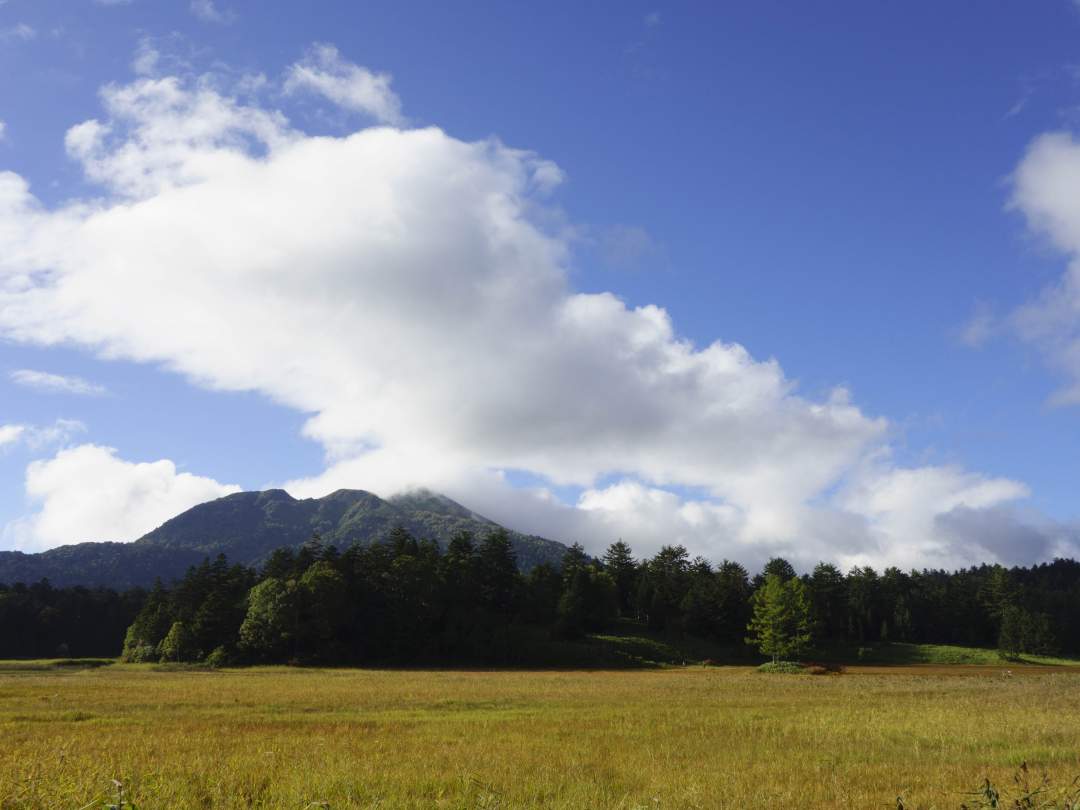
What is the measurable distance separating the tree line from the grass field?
174 ft

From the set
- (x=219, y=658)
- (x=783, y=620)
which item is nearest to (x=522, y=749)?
(x=219, y=658)

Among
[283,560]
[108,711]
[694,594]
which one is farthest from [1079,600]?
[108,711]

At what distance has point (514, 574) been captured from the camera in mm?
112688

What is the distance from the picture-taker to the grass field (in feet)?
43.4

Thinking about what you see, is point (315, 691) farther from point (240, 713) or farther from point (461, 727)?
point (461, 727)

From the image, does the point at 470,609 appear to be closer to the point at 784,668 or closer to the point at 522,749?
the point at 784,668

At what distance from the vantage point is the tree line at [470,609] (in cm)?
8700

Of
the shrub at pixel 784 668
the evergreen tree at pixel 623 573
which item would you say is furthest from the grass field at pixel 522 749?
the evergreen tree at pixel 623 573

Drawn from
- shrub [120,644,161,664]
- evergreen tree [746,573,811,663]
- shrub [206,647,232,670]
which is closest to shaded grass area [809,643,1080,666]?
evergreen tree [746,573,811,663]

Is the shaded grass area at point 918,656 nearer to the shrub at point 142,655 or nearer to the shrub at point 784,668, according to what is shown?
the shrub at point 784,668

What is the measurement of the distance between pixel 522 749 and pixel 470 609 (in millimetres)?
82714

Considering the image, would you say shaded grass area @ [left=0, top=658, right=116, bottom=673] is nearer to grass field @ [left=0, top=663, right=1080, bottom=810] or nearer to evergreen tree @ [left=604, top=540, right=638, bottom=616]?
grass field @ [left=0, top=663, right=1080, bottom=810]

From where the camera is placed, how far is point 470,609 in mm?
98500

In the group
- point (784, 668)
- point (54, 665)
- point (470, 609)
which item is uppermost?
point (470, 609)
